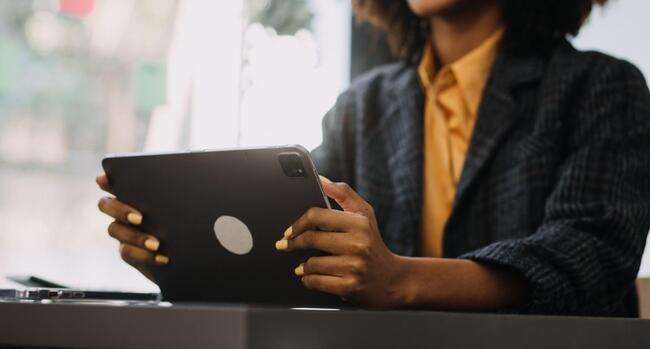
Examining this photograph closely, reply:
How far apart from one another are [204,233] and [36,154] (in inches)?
63.8

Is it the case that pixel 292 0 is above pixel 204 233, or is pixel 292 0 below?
above

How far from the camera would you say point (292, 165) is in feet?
2.21

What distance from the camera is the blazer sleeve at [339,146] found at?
4.96 feet

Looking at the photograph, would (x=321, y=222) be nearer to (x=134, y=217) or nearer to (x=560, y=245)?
(x=134, y=217)

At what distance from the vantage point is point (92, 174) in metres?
2.24

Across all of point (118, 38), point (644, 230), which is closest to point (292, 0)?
point (118, 38)

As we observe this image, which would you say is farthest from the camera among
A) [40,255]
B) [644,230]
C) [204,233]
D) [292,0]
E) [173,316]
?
[40,255]

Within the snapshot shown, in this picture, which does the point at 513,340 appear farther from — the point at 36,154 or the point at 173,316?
the point at 36,154

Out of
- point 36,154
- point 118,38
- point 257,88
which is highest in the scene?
point 118,38

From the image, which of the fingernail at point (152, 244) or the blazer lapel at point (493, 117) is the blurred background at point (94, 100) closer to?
the blazer lapel at point (493, 117)

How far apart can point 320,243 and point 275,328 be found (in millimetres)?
184

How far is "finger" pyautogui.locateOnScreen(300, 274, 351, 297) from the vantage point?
2.37 feet

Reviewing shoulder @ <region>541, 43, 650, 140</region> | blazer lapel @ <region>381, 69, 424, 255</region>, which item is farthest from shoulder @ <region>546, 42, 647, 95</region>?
blazer lapel @ <region>381, 69, 424, 255</region>

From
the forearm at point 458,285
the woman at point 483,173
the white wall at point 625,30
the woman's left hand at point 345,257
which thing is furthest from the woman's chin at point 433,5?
the woman's left hand at point 345,257
